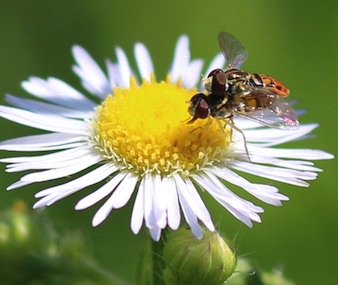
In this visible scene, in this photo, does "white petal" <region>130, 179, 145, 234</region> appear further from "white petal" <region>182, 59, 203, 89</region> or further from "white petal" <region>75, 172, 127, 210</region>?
"white petal" <region>182, 59, 203, 89</region>

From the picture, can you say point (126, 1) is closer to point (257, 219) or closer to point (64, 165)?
point (64, 165)

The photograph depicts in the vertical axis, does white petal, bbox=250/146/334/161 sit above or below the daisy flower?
below

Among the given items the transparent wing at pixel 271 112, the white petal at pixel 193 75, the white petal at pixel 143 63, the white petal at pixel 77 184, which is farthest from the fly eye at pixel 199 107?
the white petal at pixel 143 63

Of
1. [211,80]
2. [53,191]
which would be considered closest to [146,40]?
[211,80]

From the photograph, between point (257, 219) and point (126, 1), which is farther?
point (126, 1)

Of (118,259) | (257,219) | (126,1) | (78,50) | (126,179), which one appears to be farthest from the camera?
(126,1)

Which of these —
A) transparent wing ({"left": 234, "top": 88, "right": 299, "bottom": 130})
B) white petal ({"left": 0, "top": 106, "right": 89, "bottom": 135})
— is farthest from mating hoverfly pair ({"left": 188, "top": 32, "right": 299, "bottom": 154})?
white petal ({"left": 0, "top": 106, "right": 89, "bottom": 135})

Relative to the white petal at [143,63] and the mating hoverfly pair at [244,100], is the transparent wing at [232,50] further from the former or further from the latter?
the white petal at [143,63]

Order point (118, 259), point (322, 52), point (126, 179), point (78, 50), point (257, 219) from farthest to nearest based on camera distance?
1. point (322, 52)
2. point (118, 259)
3. point (78, 50)
4. point (126, 179)
5. point (257, 219)
